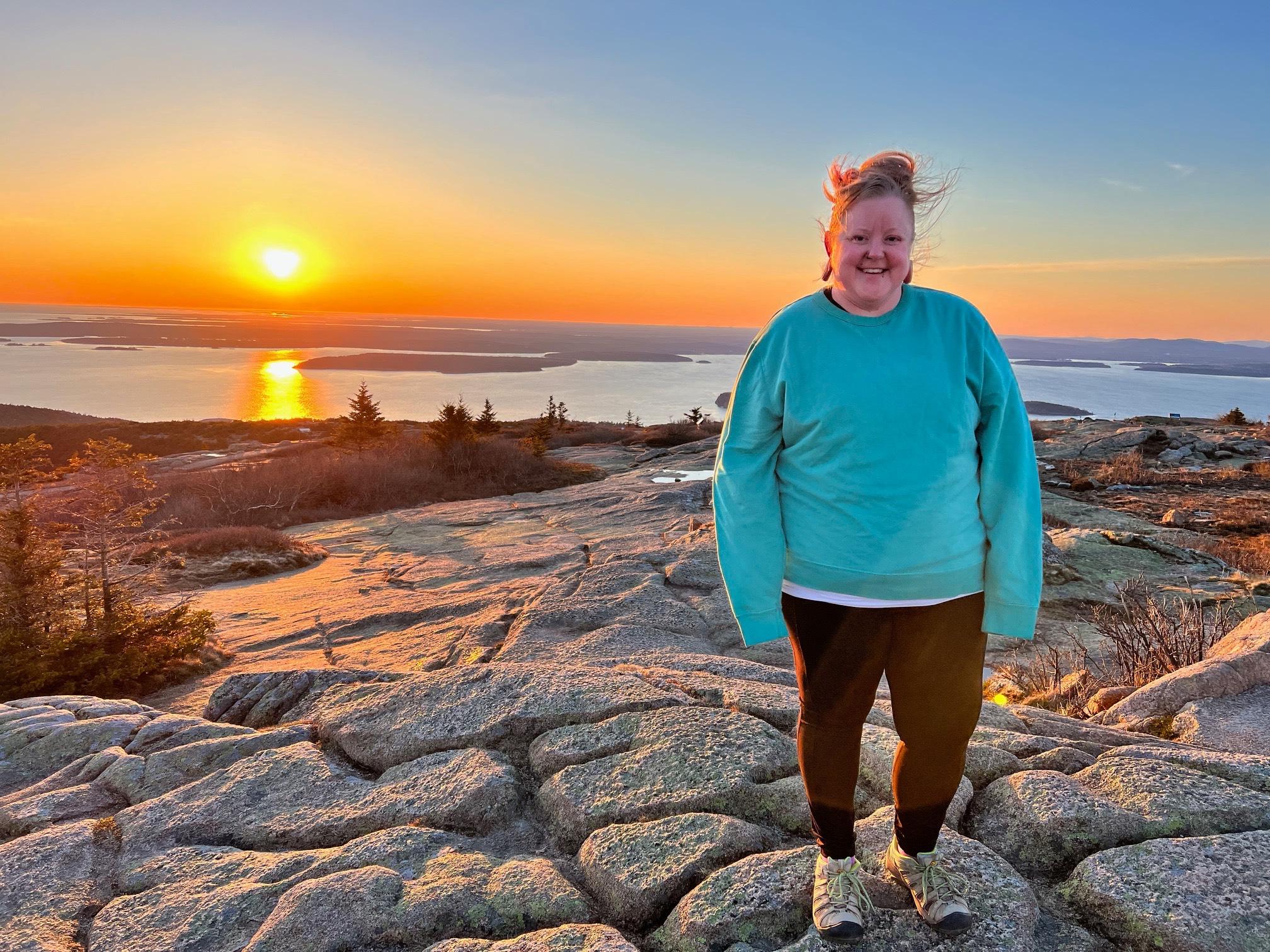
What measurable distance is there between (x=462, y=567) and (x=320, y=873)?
24.7ft

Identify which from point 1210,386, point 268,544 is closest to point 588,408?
point 268,544

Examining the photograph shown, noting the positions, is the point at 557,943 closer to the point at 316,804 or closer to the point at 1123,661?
the point at 316,804

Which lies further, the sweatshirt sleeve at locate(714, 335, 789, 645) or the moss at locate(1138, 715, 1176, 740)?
the moss at locate(1138, 715, 1176, 740)

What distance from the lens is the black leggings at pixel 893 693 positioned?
1.88 metres

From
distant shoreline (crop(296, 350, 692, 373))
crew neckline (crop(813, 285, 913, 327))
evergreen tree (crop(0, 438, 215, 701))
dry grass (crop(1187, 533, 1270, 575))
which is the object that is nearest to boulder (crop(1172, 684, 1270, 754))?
crew neckline (crop(813, 285, 913, 327))

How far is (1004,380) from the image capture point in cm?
188

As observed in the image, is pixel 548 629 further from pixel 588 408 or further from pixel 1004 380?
pixel 588 408

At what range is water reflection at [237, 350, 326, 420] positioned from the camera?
2272 inches

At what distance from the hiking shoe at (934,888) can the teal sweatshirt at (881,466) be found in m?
0.79

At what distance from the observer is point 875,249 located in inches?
69.2

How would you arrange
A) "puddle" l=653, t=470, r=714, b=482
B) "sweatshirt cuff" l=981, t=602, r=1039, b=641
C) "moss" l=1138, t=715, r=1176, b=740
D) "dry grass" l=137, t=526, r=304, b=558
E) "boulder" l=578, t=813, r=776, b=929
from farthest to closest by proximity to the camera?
"puddle" l=653, t=470, r=714, b=482 < "dry grass" l=137, t=526, r=304, b=558 < "moss" l=1138, t=715, r=1176, b=740 < "boulder" l=578, t=813, r=776, b=929 < "sweatshirt cuff" l=981, t=602, r=1039, b=641

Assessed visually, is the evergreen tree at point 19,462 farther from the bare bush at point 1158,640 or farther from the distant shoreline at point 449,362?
the distant shoreline at point 449,362

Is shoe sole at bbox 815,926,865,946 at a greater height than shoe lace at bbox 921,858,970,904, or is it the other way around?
shoe lace at bbox 921,858,970,904

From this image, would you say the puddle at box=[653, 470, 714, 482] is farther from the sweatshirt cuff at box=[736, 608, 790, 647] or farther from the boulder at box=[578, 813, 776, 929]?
the sweatshirt cuff at box=[736, 608, 790, 647]
